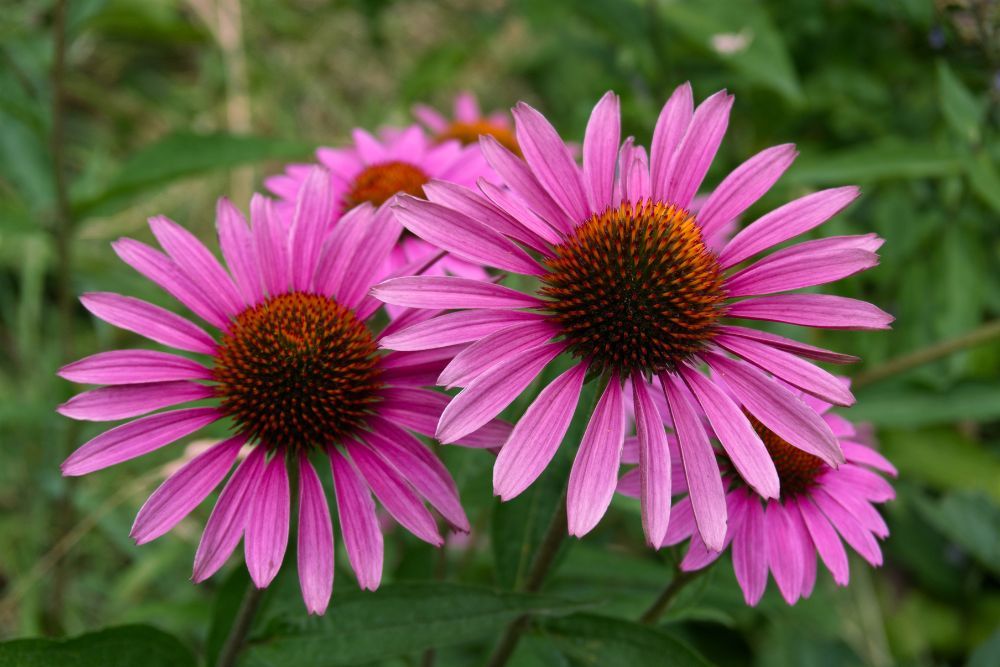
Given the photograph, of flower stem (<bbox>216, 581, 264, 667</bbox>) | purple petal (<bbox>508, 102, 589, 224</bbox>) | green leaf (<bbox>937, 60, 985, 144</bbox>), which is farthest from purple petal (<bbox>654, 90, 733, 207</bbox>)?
green leaf (<bbox>937, 60, 985, 144</bbox>)

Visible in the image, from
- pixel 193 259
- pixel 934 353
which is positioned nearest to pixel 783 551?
pixel 193 259

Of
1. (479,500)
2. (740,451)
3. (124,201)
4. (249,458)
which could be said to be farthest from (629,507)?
(124,201)

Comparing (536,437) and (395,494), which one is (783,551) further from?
(395,494)

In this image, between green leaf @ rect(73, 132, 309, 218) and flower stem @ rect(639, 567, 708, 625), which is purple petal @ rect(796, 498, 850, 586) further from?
green leaf @ rect(73, 132, 309, 218)

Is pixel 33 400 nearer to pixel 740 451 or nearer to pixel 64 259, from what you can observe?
pixel 64 259

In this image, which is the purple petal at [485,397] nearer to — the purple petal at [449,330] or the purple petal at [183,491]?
the purple petal at [449,330]

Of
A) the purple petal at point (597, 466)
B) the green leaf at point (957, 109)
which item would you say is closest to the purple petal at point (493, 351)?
the purple petal at point (597, 466)

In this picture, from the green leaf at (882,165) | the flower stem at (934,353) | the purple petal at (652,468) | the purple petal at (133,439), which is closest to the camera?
the purple petal at (652,468)
